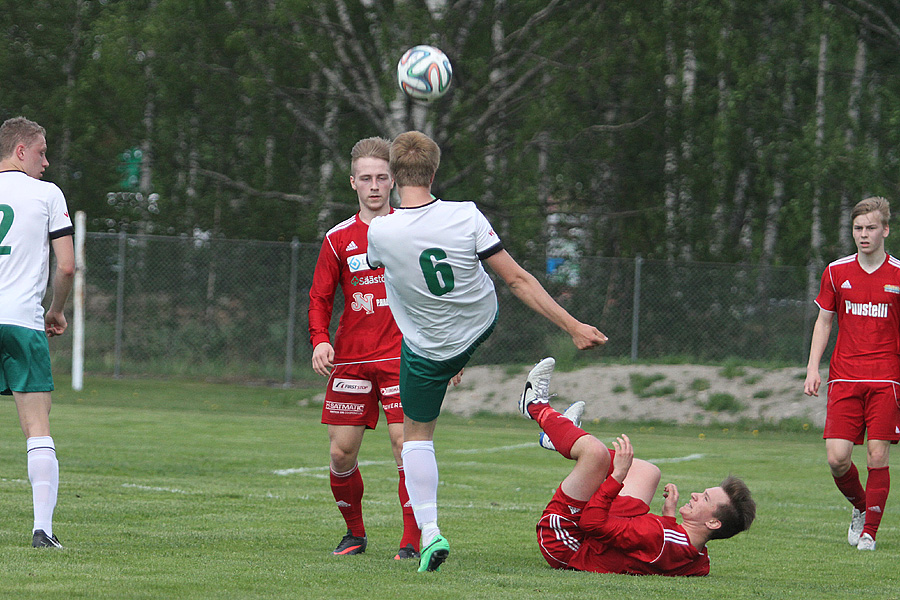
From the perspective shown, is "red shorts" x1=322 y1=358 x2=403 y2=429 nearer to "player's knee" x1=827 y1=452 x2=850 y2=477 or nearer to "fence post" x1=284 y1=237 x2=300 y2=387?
"player's knee" x1=827 y1=452 x2=850 y2=477

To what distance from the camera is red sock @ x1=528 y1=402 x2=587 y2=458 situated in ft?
18.1

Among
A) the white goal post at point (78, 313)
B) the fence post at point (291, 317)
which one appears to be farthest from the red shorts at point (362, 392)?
the fence post at point (291, 317)

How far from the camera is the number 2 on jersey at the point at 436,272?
526 centimetres

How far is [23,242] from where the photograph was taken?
5.83 meters

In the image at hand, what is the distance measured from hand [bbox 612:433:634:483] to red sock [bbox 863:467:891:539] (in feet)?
7.99

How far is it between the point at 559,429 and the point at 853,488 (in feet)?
9.82

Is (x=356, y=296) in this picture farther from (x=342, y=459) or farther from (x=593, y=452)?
(x=593, y=452)

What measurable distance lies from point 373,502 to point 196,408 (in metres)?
9.73

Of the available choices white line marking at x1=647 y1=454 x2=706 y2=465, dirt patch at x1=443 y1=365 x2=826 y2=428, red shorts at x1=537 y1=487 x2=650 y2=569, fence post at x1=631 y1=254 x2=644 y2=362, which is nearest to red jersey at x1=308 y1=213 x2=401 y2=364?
red shorts at x1=537 y1=487 x2=650 y2=569

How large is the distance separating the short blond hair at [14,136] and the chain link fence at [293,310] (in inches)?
599

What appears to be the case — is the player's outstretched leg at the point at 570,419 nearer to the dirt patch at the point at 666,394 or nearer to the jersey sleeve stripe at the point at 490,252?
the jersey sleeve stripe at the point at 490,252

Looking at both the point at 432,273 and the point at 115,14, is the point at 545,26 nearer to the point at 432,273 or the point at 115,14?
the point at 115,14

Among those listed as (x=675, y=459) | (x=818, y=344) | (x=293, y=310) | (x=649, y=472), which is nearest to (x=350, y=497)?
(x=649, y=472)

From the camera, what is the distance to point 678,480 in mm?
10359
